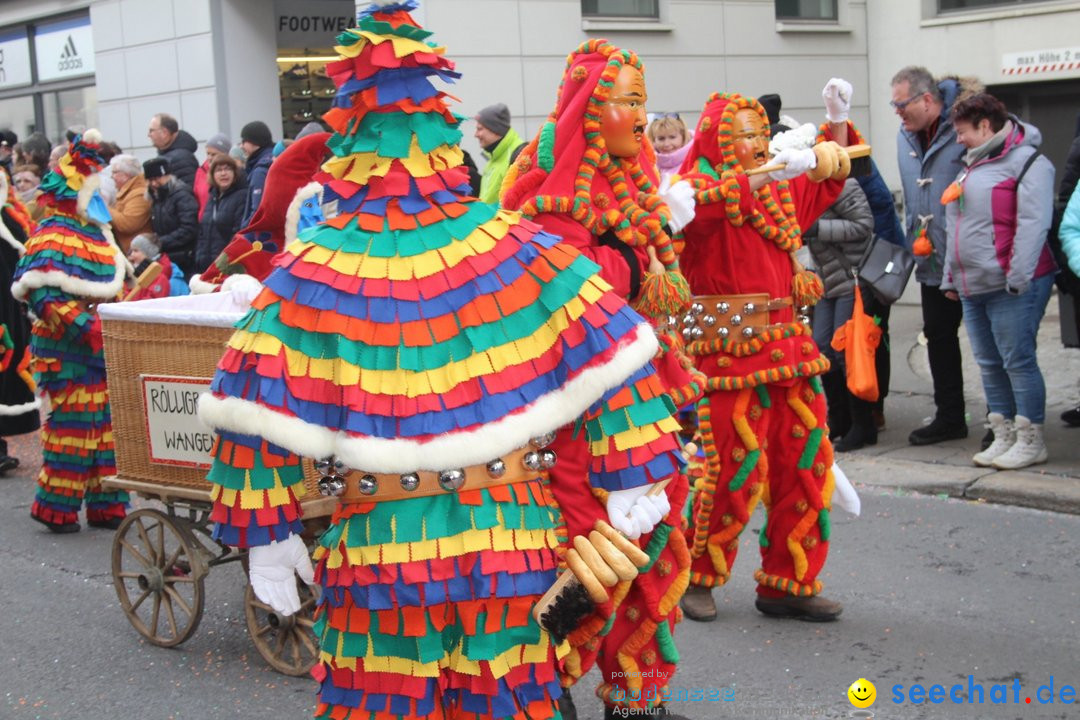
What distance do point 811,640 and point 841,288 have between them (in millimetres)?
3539

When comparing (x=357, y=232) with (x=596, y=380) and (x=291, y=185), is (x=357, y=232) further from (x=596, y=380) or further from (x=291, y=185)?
(x=291, y=185)

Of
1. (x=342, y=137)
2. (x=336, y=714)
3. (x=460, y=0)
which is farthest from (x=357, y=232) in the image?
(x=460, y=0)

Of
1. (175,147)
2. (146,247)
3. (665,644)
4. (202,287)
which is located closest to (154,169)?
(146,247)

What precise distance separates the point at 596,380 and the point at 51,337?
5184 mm

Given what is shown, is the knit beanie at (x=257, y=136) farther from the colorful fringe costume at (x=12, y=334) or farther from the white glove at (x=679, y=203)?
the white glove at (x=679, y=203)

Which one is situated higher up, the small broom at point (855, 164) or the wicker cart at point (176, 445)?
the small broom at point (855, 164)

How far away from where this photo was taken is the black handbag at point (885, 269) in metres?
7.83

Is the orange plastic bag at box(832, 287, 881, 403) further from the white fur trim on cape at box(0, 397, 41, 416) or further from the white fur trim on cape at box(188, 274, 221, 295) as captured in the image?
the white fur trim on cape at box(0, 397, 41, 416)

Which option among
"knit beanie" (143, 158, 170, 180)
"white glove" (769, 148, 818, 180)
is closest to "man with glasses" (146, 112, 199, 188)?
"knit beanie" (143, 158, 170, 180)

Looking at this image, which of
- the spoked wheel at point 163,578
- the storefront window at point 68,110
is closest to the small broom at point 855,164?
the spoked wheel at point 163,578

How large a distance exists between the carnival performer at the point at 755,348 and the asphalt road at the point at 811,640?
0.39 meters

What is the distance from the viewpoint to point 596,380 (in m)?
2.88

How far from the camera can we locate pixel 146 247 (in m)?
10.1

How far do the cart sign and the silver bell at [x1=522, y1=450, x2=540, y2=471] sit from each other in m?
2.18
